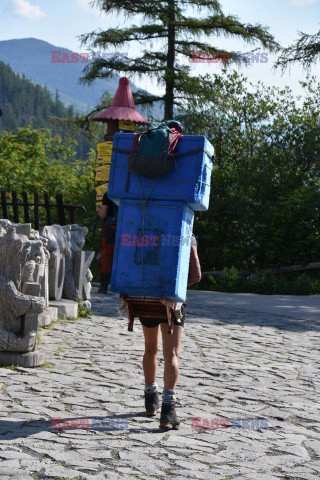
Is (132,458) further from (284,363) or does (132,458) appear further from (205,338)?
(205,338)

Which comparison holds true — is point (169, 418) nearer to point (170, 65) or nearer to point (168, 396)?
point (168, 396)

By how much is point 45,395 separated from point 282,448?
1.89 metres

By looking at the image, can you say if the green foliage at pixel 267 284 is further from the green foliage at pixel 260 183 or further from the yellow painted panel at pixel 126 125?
the yellow painted panel at pixel 126 125

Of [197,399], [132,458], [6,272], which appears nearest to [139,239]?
[132,458]

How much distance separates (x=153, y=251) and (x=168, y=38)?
59.9 feet

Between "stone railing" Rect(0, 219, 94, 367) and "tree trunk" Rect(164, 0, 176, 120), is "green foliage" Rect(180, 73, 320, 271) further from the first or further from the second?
"stone railing" Rect(0, 219, 94, 367)

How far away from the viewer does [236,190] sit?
692 inches

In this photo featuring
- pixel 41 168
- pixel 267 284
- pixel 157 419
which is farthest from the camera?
pixel 41 168

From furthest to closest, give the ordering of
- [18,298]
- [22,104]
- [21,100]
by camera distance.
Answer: [21,100] → [22,104] → [18,298]

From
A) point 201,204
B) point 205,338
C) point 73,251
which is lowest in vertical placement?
point 205,338

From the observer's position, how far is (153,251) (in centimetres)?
436

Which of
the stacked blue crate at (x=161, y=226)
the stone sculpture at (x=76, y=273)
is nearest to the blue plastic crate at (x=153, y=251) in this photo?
the stacked blue crate at (x=161, y=226)

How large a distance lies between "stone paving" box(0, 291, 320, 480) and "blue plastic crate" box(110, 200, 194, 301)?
953 millimetres

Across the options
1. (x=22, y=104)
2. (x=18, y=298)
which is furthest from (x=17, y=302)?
(x=22, y=104)
